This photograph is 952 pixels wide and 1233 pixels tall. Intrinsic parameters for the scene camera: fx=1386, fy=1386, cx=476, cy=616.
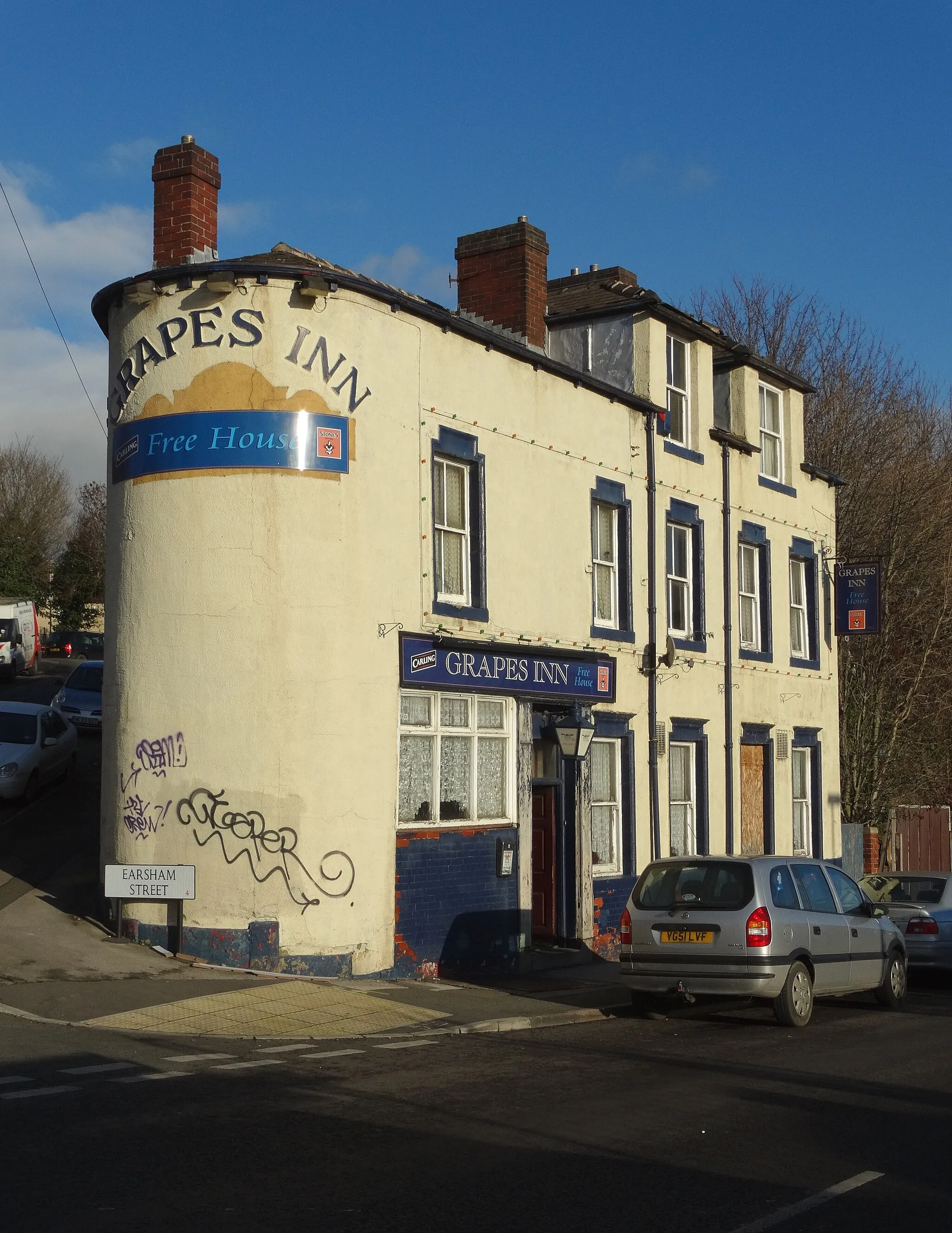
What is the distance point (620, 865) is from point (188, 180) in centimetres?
1109

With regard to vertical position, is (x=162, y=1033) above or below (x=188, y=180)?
below

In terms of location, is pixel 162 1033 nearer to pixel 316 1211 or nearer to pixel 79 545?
pixel 316 1211

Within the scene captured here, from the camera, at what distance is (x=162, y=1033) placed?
11.5m

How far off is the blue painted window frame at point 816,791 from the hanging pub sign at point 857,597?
2087 millimetres

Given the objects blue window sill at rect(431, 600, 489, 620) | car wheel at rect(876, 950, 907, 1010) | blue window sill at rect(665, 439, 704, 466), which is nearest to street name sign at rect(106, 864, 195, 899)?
blue window sill at rect(431, 600, 489, 620)

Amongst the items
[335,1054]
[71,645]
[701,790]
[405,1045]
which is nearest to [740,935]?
[405,1045]

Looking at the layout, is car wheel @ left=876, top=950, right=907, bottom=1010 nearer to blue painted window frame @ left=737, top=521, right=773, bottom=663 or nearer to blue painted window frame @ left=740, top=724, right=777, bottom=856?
blue painted window frame @ left=740, top=724, right=777, bottom=856

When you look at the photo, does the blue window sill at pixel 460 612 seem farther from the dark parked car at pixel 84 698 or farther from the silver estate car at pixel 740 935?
the dark parked car at pixel 84 698

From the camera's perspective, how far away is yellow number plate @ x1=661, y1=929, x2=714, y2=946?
1315 centimetres

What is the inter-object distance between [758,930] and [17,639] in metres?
33.5

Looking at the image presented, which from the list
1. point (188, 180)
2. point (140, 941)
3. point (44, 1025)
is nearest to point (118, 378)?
point (188, 180)

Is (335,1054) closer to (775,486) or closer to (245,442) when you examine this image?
(245,442)

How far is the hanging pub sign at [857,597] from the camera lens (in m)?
26.1

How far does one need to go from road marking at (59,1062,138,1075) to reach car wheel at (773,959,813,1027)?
6.24 meters
